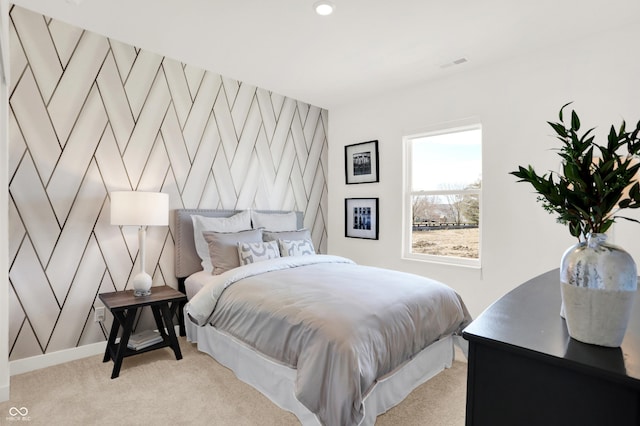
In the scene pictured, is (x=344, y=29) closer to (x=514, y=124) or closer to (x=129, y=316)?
(x=514, y=124)

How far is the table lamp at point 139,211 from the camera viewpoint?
251cm

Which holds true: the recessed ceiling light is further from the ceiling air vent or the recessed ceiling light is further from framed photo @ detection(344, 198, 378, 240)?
framed photo @ detection(344, 198, 378, 240)

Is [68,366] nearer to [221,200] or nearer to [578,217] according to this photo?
[221,200]

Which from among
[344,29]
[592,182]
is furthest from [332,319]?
[344,29]

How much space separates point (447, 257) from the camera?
359 cm

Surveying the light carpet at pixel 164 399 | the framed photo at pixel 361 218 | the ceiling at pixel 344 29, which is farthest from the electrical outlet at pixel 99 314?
the framed photo at pixel 361 218

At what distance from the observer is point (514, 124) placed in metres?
3.02

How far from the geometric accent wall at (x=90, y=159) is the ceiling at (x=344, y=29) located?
A: 0.21m

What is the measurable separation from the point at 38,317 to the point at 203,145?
189cm

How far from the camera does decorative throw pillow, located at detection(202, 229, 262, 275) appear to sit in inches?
117

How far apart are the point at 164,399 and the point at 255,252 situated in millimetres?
1247

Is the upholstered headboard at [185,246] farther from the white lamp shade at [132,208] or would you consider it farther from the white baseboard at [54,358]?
the white baseboard at [54,358]
